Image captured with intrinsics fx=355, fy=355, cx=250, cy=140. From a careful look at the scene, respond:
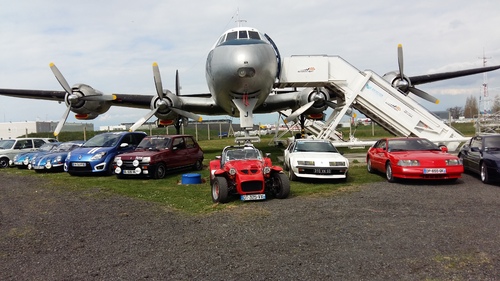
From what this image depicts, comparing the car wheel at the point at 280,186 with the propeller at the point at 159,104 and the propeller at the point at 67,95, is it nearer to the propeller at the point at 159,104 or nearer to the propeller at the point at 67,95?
the propeller at the point at 159,104

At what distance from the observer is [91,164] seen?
13.2 meters

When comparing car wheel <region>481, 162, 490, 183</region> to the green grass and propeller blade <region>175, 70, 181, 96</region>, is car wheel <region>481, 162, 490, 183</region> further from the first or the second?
propeller blade <region>175, 70, 181, 96</region>

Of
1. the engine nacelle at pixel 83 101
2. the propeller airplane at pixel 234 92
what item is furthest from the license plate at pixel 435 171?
the engine nacelle at pixel 83 101

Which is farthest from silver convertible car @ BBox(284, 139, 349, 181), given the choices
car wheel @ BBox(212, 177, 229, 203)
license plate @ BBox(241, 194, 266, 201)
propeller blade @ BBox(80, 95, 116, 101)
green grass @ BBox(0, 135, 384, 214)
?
propeller blade @ BBox(80, 95, 116, 101)

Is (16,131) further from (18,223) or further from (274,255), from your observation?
(274,255)

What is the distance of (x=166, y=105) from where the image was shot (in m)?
18.6

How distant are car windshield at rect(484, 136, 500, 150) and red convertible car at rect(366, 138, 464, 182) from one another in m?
1.17

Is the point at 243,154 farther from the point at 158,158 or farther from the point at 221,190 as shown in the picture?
the point at 158,158

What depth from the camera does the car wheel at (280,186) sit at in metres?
8.40

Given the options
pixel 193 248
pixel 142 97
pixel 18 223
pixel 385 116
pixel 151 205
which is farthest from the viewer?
pixel 142 97

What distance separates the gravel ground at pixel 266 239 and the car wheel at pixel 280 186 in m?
0.19

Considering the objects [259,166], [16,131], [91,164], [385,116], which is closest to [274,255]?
[259,166]

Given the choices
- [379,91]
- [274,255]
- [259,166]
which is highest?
[379,91]

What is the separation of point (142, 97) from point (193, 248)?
55.3 ft
